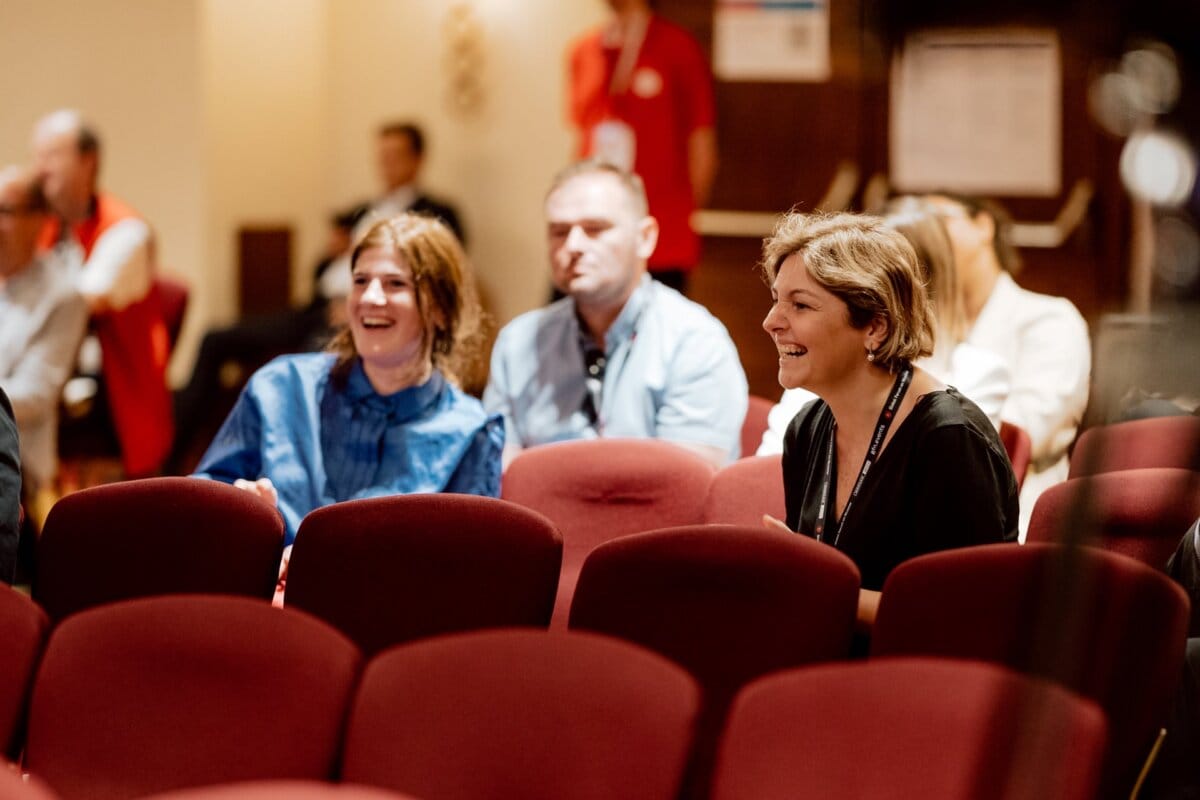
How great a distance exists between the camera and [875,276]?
7.76 feet

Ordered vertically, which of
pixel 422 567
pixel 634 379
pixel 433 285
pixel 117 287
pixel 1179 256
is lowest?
pixel 422 567

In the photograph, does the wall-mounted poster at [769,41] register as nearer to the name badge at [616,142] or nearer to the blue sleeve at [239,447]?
the name badge at [616,142]

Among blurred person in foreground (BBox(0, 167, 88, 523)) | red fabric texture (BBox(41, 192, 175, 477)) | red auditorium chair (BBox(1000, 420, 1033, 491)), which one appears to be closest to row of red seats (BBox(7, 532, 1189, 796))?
red auditorium chair (BBox(1000, 420, 1033, 491))

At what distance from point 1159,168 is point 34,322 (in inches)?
153

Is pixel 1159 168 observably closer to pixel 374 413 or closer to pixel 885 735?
pixel 885 735

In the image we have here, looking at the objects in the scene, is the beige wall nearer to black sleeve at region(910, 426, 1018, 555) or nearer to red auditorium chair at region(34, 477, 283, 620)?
red auditorium chair at region(34, 477, 283, 620)

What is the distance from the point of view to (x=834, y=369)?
2.38 metres

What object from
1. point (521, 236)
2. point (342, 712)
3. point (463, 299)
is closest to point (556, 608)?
point (463, 299)

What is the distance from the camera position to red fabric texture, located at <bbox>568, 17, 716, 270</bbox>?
5418 mm

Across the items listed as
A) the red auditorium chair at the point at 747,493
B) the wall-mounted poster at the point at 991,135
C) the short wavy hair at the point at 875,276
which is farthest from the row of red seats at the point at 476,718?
the wall-mounted poster at the point at 991,135

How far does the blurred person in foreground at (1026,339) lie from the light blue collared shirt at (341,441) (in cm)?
125

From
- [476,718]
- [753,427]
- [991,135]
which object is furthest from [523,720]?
[991,135]

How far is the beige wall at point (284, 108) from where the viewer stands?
21.1 feet

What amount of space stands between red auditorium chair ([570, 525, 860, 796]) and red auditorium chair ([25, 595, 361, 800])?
46 cm
